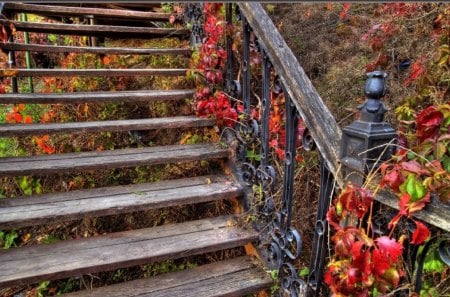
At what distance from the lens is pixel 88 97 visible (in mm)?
2438

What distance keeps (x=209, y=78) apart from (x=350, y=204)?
156cm

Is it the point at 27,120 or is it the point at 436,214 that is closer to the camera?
the point at 436,214

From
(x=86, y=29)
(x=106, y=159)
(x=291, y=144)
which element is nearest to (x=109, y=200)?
(x=106, y=159)

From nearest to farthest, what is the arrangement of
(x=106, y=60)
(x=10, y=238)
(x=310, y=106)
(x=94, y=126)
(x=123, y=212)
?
(x=310, y=106) → (x=123, y=212) → (x=94, y=126) → (x=10, y=238) → (x=106, y=60)

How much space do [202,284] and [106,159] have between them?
0.89 meters

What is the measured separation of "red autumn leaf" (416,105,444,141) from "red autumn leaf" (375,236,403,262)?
35 cm

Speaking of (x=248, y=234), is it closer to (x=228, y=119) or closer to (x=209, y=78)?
(x=228, y=119)

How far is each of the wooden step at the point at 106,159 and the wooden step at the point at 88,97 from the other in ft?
Result: 1.26

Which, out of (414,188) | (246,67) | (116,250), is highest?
(246,67)

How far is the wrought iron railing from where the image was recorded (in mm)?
1220

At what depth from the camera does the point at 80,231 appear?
255cm

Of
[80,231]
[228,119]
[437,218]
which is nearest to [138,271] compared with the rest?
[80,231]

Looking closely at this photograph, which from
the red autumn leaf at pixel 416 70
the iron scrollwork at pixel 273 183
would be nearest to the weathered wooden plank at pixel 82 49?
the iron scrollwork at pixel 273 183

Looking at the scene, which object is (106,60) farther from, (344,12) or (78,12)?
(344,12)
